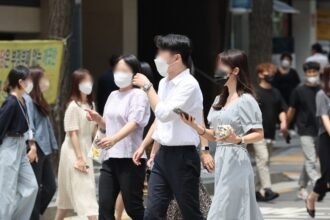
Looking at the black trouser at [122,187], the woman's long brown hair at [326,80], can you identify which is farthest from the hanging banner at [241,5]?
the black trouser at [122,187]

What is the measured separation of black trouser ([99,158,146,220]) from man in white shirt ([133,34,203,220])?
0.74 m

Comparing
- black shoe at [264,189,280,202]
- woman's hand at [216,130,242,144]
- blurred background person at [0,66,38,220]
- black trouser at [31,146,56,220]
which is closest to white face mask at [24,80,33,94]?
blurred background person at [0,66,38,220]

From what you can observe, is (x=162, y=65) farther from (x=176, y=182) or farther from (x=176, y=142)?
(x=176, y=182)

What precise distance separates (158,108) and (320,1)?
25.0m

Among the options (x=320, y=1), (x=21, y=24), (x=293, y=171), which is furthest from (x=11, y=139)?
(x=320, y=1)

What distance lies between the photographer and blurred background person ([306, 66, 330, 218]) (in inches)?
437

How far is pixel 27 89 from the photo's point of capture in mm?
9867

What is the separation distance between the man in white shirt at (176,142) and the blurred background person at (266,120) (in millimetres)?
5539

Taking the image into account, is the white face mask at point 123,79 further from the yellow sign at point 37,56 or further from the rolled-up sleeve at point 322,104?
the yellow sign at point 37,56

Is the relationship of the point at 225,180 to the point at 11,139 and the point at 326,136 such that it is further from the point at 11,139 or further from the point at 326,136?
the point at 326,136

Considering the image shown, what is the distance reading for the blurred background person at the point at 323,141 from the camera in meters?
11.1

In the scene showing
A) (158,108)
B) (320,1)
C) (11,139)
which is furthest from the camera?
(320,1)

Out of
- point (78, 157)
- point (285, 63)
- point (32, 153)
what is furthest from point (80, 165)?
point (285, 63)

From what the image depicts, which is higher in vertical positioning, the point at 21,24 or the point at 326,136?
the point at 21,24
